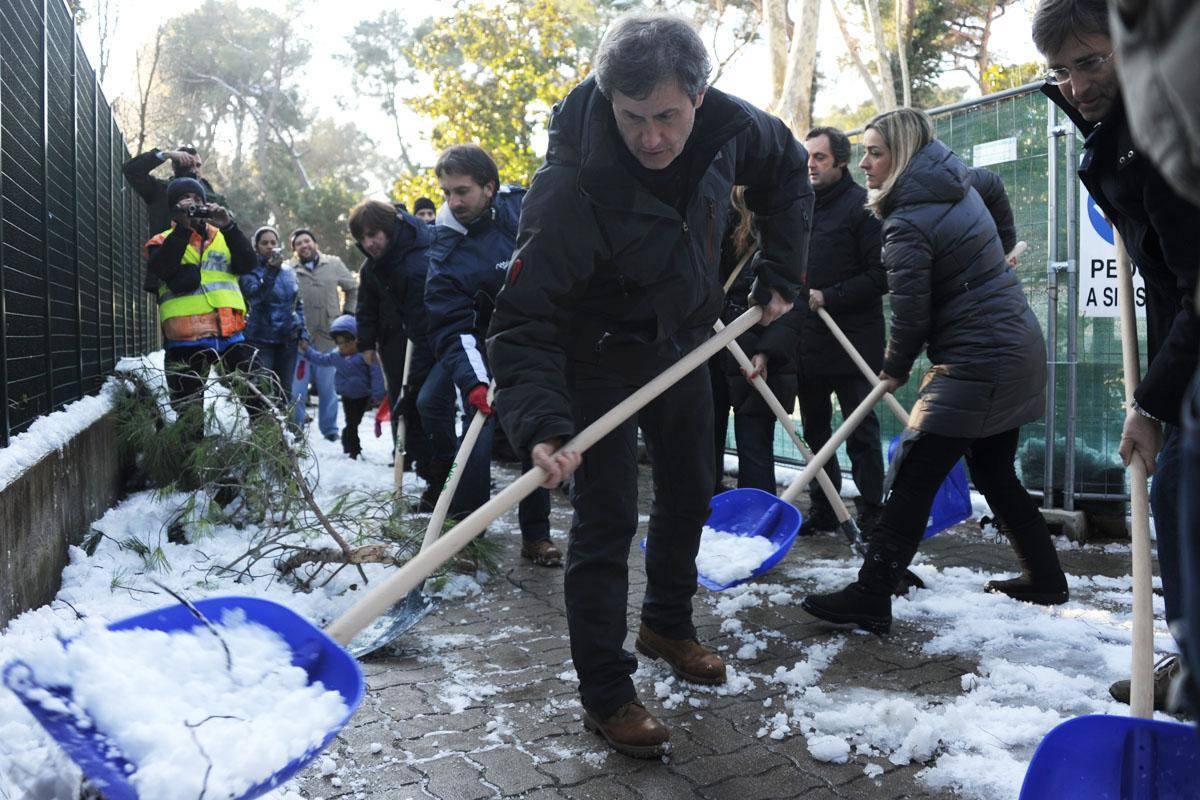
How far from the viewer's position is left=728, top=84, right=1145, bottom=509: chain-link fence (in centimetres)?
544

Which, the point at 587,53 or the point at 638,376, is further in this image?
the point at 587,53

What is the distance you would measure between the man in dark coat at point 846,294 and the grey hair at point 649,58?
2.71 m

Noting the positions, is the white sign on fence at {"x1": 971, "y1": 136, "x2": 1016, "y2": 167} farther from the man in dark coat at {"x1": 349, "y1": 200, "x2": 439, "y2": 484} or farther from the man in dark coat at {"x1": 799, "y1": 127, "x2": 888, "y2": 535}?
the man in dark coat at {"x1": 349, "y1": 200, "x2": 439, "y2": 484}

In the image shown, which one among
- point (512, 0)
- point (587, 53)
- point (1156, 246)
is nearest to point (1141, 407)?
point (1156, 246)

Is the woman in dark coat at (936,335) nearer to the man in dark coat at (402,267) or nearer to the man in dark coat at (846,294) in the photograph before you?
the man in dark coat at (846,294)

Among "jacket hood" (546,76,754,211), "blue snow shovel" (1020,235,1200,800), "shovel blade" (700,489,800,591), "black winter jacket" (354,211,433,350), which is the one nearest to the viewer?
"blue snow shovel" (1020,235,1200,800)

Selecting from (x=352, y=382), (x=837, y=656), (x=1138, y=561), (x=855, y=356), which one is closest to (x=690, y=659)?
(x=837, y=656)

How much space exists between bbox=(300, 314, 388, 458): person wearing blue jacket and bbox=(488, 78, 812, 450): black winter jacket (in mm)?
6164

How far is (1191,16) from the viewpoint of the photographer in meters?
0.78

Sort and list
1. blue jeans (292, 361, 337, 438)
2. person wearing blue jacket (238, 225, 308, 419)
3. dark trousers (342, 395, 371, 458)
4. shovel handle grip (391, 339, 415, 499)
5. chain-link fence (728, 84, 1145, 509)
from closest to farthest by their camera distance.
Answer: chain-link fence (728, 84, 1145, 509) → shovel handle grip (391, 339, 415, 499) → person wearing blue jacket (238, 225, 308, 419) → dark trousers (342, 395, 371, 458) → blue jeans (292, 361, 337, 438)

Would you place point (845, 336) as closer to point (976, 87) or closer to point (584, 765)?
point (584, 765)

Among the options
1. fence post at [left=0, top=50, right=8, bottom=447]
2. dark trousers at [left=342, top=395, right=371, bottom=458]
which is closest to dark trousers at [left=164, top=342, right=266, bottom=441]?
fence post at [left=0, top=50, right=8, bottom=447]

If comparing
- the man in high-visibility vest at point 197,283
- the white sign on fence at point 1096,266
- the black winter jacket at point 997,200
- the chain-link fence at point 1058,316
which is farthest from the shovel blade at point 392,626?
the white sign on fence at point 1096,266

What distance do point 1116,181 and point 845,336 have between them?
10.5ft
